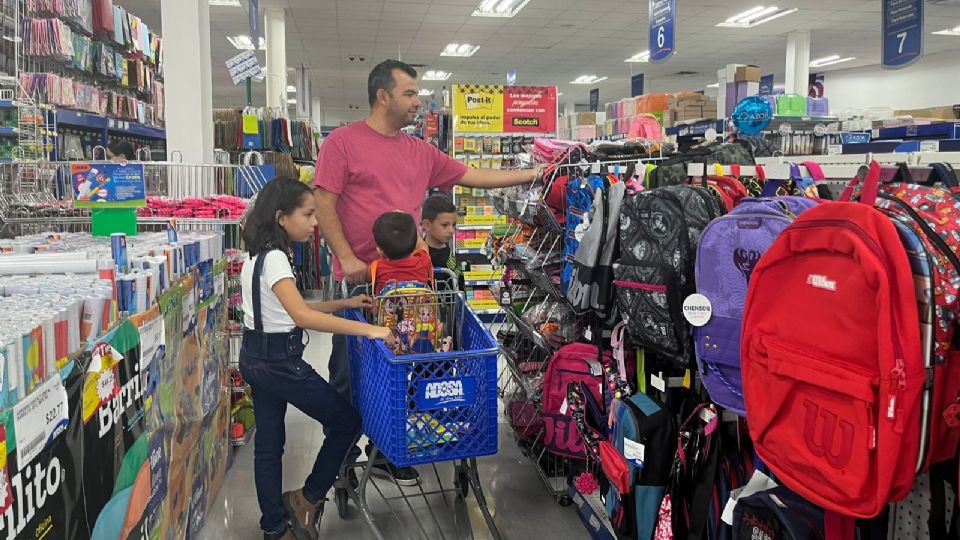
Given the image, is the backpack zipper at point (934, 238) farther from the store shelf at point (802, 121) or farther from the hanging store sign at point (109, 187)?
the store shelf at point (802, 121)

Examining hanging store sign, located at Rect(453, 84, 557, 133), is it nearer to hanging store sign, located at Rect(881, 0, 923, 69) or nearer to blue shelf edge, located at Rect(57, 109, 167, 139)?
blue shelf edge, located at Rect(57, 109, 167, 139)

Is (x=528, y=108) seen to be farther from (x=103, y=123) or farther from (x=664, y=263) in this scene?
(x=664, y=263)

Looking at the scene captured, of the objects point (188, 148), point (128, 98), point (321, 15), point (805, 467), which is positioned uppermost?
point (321, 15)

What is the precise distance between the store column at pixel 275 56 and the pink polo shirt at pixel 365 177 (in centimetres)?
949

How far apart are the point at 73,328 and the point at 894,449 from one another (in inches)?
69.3

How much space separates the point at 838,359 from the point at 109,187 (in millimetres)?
3145

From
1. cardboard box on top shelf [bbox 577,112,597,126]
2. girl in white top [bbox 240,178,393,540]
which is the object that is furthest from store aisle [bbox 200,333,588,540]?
cardboard box on top shelf [bbox 577,112,597,126]

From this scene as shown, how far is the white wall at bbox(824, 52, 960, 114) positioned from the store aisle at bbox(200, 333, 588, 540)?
15.3m

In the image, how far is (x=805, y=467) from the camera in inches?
67.2

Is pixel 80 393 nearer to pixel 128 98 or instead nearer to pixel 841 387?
pixel 841 387

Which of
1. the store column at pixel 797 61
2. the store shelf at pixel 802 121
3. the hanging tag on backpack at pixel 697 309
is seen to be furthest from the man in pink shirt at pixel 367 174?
the store column at pixel 797 61

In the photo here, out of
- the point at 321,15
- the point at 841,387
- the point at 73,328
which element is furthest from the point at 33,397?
the point at 321,15

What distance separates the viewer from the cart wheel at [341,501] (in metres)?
3.50

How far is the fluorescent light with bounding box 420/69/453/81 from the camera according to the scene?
811 inches
